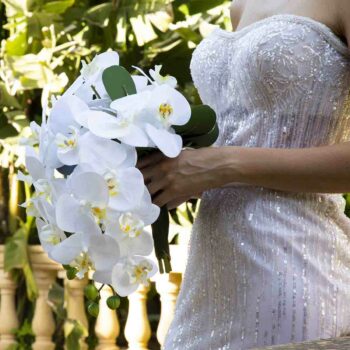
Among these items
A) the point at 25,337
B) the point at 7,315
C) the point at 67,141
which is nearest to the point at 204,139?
the point at 67,141

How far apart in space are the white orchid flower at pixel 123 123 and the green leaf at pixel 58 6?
3.30 meters

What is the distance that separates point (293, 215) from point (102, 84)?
42 cm

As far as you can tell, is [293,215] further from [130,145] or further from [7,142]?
[7,142]

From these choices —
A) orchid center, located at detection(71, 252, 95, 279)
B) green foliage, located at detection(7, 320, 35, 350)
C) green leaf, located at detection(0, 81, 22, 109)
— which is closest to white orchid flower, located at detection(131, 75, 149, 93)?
orchid center, located at detection(71, 252, 95, 279)

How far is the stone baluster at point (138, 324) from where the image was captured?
14.0 ft

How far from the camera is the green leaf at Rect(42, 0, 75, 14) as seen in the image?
494 centimetres

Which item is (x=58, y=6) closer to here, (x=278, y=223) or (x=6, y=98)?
(x=6, y=98)

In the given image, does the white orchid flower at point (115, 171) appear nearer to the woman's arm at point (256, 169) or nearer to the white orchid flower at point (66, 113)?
the white orchid flower at point (66, 113)

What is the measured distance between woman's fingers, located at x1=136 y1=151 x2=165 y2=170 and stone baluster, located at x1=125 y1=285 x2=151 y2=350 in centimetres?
247

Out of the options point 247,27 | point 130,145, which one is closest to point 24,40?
point 247,27

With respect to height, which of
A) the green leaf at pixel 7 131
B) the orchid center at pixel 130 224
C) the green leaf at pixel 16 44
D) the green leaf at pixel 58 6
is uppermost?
the orchid center at pixel 130 224

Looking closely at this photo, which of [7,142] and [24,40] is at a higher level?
[24,40]

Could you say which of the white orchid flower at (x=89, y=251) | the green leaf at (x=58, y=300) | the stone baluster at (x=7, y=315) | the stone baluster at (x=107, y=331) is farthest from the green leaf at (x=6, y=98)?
the white orchid flower at (x=89, y=251)

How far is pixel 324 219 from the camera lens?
6.45ft
